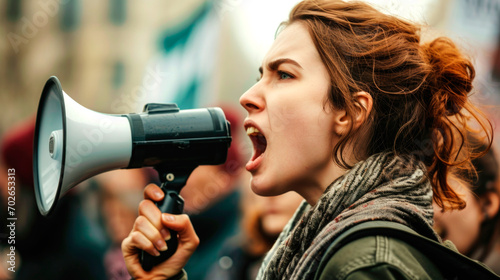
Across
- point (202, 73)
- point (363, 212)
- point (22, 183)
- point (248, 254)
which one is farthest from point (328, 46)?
point (202, 73)

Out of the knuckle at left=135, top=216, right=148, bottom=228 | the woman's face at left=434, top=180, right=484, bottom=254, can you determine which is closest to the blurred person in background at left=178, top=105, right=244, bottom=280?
the woman's face at left=434, top=180, right=484, bottom=254

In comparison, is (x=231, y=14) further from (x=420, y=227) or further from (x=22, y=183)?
(x=420, y=227)

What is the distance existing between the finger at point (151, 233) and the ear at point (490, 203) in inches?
79.0

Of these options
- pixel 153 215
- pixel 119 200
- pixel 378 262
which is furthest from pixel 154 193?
pixel 119 200

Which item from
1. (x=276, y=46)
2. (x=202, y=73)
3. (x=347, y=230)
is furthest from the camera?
(x=202, y=73)

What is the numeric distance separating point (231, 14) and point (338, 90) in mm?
4539

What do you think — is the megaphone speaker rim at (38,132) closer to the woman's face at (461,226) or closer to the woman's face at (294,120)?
the woman's face at (294,120)

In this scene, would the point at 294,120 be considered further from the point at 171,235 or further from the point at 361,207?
the point at 171,235

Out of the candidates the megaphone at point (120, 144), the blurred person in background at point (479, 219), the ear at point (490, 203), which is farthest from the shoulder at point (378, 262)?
the ear at point (490, 203)

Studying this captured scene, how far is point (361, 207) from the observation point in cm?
137

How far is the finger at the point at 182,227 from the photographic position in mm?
1739

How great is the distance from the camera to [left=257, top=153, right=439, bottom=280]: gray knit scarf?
1315 millimetres

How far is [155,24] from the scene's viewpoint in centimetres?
614

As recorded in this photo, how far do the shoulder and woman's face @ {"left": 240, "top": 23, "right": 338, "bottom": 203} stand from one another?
1.53 feet
